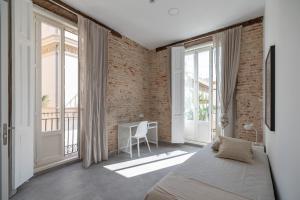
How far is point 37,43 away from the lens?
307 centimetres

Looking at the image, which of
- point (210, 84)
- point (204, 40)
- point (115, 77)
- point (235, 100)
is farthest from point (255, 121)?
point (115, 77)

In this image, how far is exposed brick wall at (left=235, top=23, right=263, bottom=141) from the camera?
3611mm

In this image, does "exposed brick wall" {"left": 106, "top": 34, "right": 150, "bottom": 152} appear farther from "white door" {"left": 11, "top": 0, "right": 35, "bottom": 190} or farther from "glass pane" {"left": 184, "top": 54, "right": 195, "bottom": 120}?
"white door" {"left": 11, "top": 0, "right": 35, "bottom": 190}

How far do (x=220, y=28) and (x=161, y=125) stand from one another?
3.15m

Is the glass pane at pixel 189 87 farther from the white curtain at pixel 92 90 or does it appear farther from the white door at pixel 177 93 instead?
the white curtain at pixel 92 90

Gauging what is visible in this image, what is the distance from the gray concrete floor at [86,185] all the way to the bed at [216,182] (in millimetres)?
938

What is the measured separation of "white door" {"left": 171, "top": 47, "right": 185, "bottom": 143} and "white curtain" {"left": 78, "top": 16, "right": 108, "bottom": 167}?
6.62ft

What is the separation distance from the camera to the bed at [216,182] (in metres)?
1.39

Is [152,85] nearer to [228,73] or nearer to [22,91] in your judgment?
[228,73]

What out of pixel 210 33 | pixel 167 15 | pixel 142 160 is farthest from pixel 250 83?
pixel 142 160

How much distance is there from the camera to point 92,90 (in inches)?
139

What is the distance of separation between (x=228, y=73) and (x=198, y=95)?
46.6 inches

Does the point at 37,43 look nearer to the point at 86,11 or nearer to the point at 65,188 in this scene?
the point at 86,11

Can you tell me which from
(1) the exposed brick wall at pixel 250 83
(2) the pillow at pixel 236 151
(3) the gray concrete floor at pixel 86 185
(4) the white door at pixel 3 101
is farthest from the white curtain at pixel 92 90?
(1) the exposed brick wall at pixel 250 83
